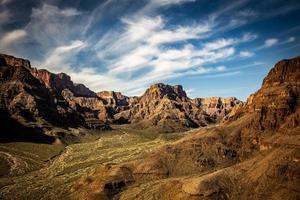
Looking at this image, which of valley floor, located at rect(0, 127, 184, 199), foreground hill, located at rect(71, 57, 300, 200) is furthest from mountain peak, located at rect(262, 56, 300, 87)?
valley floor, located at rect(0, 127, 184, 199)

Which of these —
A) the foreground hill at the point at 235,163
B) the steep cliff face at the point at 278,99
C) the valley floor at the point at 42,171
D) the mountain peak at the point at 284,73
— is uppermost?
the mountain peak at the point at 284,73

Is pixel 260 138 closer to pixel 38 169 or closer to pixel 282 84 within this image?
Result: pixel 282 84

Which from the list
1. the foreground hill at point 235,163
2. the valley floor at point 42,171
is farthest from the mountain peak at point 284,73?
the valley floor at point 42,171

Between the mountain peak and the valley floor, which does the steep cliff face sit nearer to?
the mountain peak

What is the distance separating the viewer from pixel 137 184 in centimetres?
9038

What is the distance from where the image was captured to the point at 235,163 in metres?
92.8

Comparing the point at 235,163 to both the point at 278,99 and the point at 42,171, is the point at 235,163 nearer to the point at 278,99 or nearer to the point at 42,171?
the point at 278,99

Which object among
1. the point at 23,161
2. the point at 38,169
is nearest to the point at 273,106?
the point at 38,169

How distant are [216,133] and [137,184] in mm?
34492

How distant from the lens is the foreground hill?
67.6 metres

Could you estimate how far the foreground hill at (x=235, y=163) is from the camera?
6762 cm

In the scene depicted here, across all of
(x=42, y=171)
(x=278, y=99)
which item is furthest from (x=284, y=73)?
(x=42, y=171)

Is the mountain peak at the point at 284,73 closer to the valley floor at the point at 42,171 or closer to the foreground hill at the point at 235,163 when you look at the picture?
the foreground hill at the point at 235,163

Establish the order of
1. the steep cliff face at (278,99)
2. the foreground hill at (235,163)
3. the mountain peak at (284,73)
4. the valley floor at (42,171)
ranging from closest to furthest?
the foreground hill at (235,163)
the steep cliff face at (278,99)
the valley floor at (42,171)
the mountain peak at (284,73)
